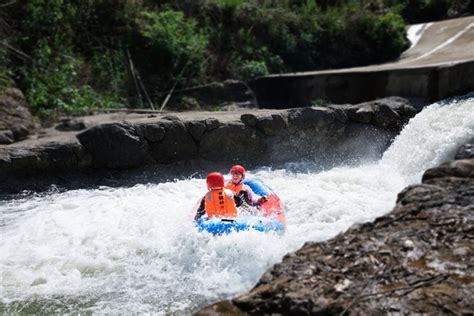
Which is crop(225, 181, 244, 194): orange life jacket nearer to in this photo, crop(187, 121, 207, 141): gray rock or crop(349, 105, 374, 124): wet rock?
crop(187, 121, 207, 141): gray rock

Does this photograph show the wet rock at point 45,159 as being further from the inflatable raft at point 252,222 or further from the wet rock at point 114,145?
the inflatable raft at point 252,222

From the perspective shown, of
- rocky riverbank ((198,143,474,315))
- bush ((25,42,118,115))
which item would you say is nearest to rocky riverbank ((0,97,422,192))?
bush ((25,42,118,115))

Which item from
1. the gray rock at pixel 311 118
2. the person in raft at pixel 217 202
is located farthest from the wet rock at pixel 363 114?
the person in raft at pixel 217 202

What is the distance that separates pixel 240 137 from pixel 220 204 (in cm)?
369

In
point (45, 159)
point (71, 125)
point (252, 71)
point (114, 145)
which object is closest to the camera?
point (45, 159)

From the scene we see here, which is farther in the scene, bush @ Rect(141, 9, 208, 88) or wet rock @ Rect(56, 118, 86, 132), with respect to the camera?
bush @ Rect(141, 9, 208, 88)

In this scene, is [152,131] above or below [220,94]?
above

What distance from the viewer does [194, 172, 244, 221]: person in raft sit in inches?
235

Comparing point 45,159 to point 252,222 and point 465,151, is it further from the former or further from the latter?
point 465,151

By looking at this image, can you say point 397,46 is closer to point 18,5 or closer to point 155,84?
point 155,84

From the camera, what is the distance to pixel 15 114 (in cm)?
1037

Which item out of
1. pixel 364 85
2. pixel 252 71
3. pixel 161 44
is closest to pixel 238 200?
pixel 364 85

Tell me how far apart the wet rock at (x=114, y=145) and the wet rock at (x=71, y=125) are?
4.29ft

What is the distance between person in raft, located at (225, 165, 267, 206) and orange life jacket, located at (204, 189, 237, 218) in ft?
1.48
